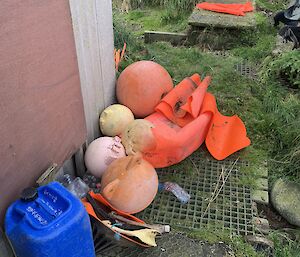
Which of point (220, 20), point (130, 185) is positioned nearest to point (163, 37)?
point (220, 20)

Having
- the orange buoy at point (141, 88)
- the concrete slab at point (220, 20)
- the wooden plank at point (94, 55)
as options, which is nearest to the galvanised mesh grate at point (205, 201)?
the orange buoy at point (141, 88)

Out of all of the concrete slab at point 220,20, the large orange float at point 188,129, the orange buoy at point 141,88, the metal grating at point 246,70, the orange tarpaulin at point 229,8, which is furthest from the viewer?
the orange tarpaulin at point 229,8

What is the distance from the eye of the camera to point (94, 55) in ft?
9.77

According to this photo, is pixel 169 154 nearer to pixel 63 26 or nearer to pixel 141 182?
pixel 141 182

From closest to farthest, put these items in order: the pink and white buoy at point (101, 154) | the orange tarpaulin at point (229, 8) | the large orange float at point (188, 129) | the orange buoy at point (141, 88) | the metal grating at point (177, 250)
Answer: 1. the metal grating at point (177, 250)
2. the pink and white buoy at point (101, 154)
3. the large orange float at point (188, 129)
4. the orange buoy at point (141, 88)
5. the orange tarpaulin at point (229, 8)

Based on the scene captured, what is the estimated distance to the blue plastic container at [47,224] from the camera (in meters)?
1.65

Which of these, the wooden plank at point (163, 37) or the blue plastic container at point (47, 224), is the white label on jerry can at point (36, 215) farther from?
the wooden plank at point (163, 37)

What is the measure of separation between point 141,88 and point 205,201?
4.10 ft

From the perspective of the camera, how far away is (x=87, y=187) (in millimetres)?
2742

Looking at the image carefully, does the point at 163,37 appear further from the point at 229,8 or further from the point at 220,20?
the point at 229,8

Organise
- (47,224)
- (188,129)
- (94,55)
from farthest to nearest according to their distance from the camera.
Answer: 1. (188,129)
2. (94,55)
3. (47,224)

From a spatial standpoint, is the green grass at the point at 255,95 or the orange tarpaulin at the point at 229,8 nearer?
the green grass at the point at 255,95

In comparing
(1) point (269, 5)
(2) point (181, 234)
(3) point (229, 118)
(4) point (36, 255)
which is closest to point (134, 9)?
(1) point (269, 5)

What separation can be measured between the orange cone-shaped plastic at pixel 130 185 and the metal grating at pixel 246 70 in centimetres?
270
